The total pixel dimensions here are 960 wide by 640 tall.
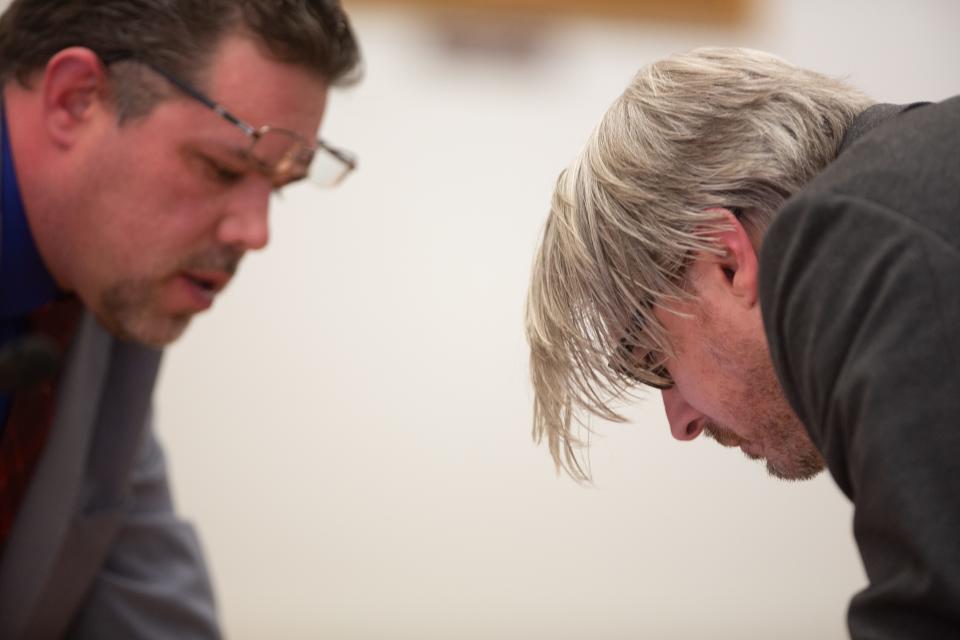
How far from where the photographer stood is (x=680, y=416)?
3.03 ft

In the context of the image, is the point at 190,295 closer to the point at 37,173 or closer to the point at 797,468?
the point at 37,173

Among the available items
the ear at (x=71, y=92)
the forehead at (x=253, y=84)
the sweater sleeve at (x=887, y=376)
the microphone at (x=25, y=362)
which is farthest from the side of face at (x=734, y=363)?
the ear at (x=71, y=92)

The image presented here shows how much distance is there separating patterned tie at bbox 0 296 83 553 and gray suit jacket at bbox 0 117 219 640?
0.01 m

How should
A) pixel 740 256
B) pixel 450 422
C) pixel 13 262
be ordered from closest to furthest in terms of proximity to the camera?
pixel 740 256
pixel 13 262
pixel 450 422

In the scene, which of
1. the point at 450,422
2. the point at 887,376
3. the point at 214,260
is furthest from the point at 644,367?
the point at 450,422

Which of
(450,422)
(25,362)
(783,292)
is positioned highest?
(25,362)

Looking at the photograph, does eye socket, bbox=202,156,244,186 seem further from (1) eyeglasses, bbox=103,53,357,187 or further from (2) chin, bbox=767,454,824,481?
(2) chin, bbox=767,454,824,481

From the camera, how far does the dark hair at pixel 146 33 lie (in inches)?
48.7

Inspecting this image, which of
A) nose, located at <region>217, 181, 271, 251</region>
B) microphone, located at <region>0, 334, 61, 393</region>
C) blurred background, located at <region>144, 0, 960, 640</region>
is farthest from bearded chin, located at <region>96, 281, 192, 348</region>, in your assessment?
blurred background, located at <region>144, 0, 960, 640</region>

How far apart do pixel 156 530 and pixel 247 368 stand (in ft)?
3.05

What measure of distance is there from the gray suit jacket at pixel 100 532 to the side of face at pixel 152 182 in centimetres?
12

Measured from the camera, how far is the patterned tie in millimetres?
1270

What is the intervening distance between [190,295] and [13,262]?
0.20m

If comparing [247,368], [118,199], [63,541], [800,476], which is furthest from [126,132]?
[247,368]
